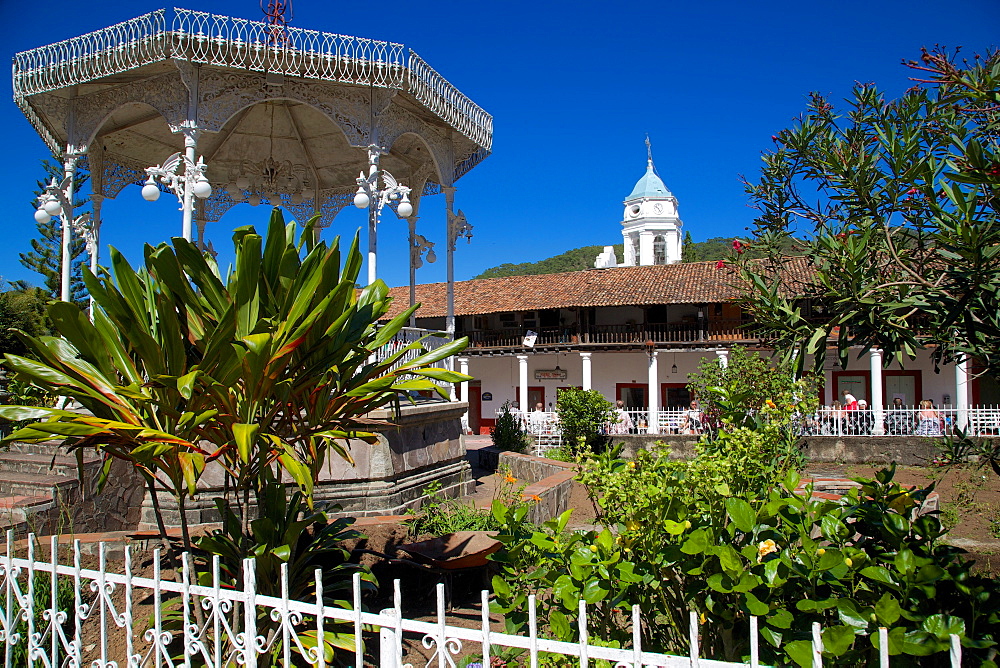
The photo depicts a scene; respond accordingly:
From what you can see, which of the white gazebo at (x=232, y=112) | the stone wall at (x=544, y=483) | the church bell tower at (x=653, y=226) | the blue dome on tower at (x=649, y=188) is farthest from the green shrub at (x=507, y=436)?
the blue dome on tower at (x=649, y=188)

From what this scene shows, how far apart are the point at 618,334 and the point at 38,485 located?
18.8 m

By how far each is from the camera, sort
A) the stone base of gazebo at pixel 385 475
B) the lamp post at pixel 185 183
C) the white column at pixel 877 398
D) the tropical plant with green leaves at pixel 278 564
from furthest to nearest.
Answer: the white column at pixel 877 398, the lamp post at pixel 185 183, the stone base of gazebo at pixel 385 475, the tropical plant with green leaves at pixel 278 564

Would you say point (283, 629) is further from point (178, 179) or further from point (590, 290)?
point (590, 290)

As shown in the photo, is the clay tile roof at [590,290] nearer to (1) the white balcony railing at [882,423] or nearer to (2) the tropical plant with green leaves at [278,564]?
(1) the white balcony railing at [882,423]

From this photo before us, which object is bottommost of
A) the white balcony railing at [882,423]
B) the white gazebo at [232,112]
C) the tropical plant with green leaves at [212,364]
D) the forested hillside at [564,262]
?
the white balcony railing at [882,423]

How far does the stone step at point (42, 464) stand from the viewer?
638cm

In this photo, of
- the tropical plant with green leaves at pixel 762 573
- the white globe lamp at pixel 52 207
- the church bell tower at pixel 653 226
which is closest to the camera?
the tropical plant with green leaves at pixel 762 573

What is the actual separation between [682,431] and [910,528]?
16.7 m

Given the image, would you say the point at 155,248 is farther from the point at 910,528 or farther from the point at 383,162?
the point at 383,162

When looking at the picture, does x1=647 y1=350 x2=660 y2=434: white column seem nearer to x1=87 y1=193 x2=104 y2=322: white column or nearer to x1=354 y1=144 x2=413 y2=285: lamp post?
x1=354 y1=144 x2=413 y2=285: lamp post

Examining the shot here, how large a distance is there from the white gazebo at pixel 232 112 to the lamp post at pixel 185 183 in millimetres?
17

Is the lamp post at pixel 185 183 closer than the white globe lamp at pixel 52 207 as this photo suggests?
Yes

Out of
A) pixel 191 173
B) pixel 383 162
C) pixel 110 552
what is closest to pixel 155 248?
pixel 110 552

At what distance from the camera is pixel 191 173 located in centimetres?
728
